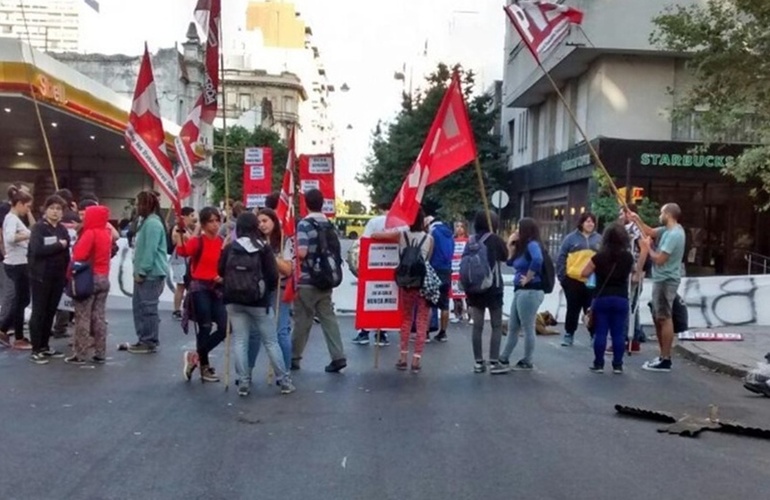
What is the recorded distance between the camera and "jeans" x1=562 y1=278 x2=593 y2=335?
13.2 metres

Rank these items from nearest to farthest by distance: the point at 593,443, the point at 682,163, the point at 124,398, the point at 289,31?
the point at 593,443, the point at 124,398, the point at 682,163, the point at 289,31

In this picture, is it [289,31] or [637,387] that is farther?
[289,31]

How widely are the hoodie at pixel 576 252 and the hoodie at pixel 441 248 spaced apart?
5.32 ft

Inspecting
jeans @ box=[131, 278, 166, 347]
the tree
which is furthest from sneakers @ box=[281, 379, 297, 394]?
the tree

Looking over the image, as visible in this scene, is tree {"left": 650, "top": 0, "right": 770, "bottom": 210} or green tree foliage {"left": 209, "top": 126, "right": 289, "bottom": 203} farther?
green tree foliage {"left": 209, "top": 126, "right": 289, "bottom": 203}

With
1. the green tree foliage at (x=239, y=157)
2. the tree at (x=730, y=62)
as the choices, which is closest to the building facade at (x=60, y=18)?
the green tree foliage at (x=239, y=157)

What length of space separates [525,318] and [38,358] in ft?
17.6

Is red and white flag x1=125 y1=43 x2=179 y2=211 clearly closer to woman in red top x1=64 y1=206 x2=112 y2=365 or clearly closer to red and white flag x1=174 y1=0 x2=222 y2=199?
red and white flag x1=174 y1=0 x2=222 y2=199

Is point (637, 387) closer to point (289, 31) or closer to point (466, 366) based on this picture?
point (466, 366)

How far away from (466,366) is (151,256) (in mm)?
3802

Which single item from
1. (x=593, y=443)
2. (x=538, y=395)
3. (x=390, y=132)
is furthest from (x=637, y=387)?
(x=390, y=132)

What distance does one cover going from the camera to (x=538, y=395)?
9.26 meters

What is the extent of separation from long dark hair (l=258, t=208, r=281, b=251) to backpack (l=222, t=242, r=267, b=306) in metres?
0.62

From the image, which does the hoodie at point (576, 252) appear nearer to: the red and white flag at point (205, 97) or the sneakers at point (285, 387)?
the red and white flag at point (205, 97)
